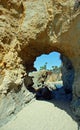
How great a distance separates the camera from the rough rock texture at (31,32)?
981cm

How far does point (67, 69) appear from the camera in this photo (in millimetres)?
16891

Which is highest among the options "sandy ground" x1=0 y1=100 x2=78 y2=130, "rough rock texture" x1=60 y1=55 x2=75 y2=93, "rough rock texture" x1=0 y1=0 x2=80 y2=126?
"rough rock texture" x1=0 y1=0 x2=80 y2=126

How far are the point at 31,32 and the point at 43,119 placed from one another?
3.56 meters

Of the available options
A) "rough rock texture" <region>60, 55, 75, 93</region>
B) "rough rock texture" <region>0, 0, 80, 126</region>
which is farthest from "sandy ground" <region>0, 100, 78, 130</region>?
"rough rock texture" <region>60, 55, 75, 93</region>

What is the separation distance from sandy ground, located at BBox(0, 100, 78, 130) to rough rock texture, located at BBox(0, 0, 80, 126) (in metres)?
0.56

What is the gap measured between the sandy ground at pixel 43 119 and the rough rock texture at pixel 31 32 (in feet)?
1.85

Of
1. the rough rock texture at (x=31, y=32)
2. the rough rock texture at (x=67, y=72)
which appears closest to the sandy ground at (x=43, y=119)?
the rough rock texture at (x=31, y=32)

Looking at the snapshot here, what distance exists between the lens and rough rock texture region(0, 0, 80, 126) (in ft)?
32.2

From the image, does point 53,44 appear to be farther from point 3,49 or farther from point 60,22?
point 3,49

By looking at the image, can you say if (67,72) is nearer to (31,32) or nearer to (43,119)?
(31,32)

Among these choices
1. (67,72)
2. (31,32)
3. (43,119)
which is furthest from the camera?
(67,72)

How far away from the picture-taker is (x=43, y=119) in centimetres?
962

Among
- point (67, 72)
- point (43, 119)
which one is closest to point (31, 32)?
point (43, 119)

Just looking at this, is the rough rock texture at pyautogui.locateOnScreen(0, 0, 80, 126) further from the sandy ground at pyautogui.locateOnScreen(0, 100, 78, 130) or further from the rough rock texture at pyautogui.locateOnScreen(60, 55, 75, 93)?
the rough rock texture at pyautogui.locateOnScreen(60, 55, 75, 93)
